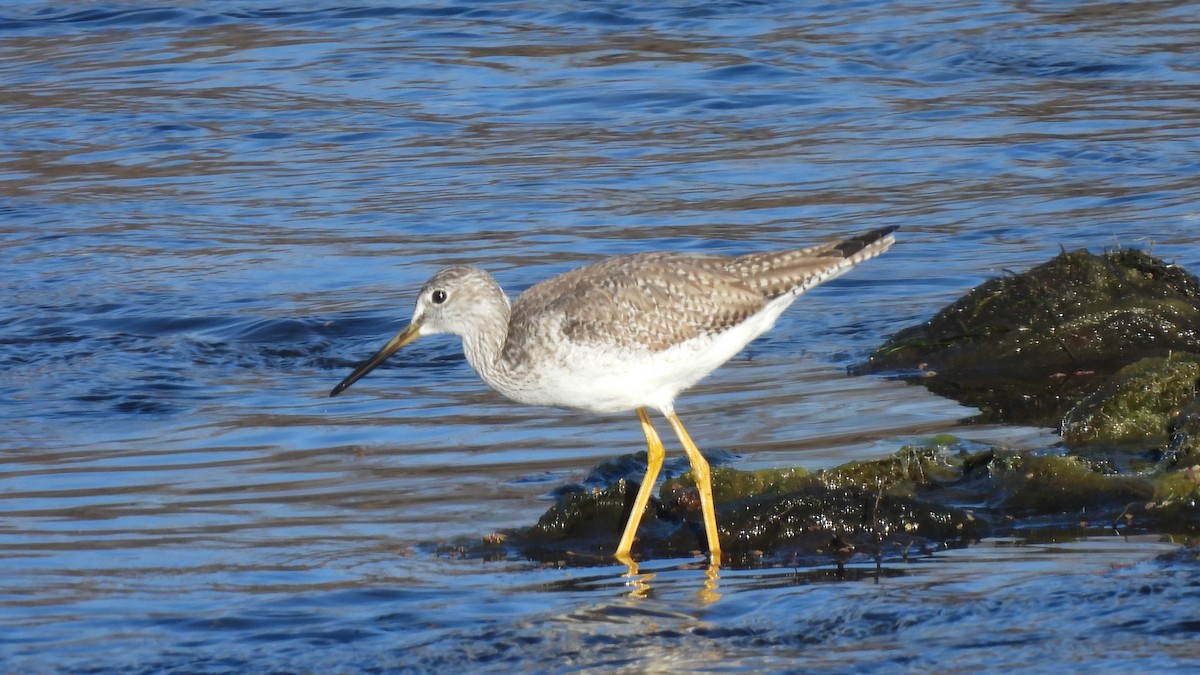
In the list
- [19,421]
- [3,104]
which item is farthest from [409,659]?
[3,104]

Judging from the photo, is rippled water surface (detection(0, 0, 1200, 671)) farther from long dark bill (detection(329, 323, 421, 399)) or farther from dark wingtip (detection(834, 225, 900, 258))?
dark wingtip (detection(834, 225, 900, 258))

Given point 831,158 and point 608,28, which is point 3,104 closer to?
point 608,28

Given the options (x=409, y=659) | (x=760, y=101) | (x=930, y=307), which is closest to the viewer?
(x=409, y=659)

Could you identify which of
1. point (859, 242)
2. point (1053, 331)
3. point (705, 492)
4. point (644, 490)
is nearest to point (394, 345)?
point (644, 490)

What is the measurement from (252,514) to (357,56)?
13.6m

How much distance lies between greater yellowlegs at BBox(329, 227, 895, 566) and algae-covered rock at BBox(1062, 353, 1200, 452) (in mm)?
1282

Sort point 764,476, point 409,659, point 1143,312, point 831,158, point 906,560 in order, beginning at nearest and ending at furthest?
point 409,659 < point 906,560 < point 764,476 < point 1143,312 < point 831,158

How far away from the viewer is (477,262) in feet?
42.5

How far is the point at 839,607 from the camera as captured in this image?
6.17 m

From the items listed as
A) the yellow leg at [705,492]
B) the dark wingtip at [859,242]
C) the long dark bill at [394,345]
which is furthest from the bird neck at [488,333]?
the dark wingtip at [859,242]

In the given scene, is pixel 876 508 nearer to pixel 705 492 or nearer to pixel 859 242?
pixel 705 492

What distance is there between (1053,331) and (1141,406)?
177 centimetres

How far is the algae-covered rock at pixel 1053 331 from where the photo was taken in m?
9.41

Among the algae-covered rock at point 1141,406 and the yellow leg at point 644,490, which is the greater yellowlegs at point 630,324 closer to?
the yellow leg at point 644,490
